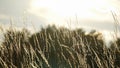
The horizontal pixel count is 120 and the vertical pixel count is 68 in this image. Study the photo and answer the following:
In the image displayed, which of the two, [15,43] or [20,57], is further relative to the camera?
[20,57]

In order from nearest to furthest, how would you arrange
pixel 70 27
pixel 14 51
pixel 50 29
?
1. pixel 70 27
2. pixel 14 51
3. pixel 50 29

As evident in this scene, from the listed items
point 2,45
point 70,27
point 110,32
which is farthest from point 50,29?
point 110,32

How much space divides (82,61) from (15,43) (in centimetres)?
168

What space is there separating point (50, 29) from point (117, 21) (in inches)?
347

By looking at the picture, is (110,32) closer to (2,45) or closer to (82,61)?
(82,61)

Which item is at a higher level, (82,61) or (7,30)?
(7,30)

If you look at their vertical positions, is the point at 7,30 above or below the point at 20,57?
above

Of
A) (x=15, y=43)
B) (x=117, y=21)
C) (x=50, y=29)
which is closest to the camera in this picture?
(x=117, y=21)

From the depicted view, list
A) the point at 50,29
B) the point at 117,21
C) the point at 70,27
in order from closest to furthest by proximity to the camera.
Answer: the point at 117,21 < the point at 70,27 < the point at 50,29

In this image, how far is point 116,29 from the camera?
11.2ft

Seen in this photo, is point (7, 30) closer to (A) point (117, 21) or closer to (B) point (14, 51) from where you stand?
(B) point (14, 51)

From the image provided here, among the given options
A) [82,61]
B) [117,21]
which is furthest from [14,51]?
[117,21]

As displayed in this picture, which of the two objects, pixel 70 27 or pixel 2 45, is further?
pixel 2 45

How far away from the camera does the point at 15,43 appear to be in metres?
4.77
